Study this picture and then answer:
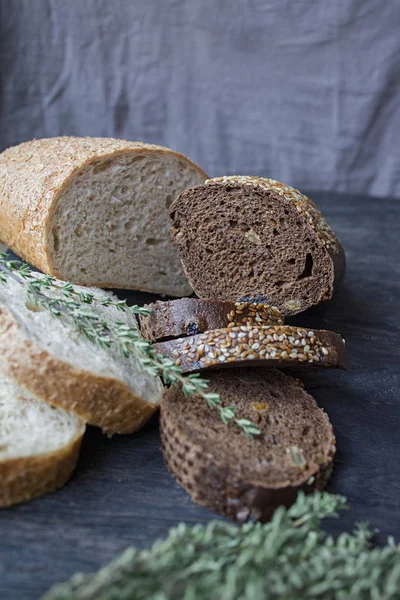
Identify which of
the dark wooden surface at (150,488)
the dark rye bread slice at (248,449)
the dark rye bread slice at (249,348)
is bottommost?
the dark wooden surface at (150,488)

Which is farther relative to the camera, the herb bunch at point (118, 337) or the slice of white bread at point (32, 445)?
the herb bunch at point (118, 337)

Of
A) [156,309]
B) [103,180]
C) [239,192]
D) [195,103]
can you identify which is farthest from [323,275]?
[195,103]

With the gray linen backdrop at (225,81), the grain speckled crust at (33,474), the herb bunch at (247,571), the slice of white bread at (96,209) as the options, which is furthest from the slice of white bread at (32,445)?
the gray linen backdrop at (225,81)

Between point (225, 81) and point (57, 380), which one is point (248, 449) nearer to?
point (57, 380)

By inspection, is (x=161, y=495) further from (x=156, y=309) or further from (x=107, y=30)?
(x=107, y=30)

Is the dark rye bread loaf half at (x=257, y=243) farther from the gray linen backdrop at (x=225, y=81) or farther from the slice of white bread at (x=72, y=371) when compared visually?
the gray linen backdrop at (x=225, y=81)

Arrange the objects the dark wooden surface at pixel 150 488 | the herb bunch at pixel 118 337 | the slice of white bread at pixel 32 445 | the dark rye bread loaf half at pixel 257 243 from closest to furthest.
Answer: the dark wooden surface at pixel 150 488
the slice of white bread at pixel 32 445
the herb bunch at pixel 118 337
the dark rye bread loaf half at pixel 257 243

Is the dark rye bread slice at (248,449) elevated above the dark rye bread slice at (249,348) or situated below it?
below

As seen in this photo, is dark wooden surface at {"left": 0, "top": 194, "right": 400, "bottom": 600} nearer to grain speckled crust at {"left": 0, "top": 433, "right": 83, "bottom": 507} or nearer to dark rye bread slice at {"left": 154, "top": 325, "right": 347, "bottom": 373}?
grain speckled crust at {"left": 0, "top": 433, "right": 83, "bottom": 507}
